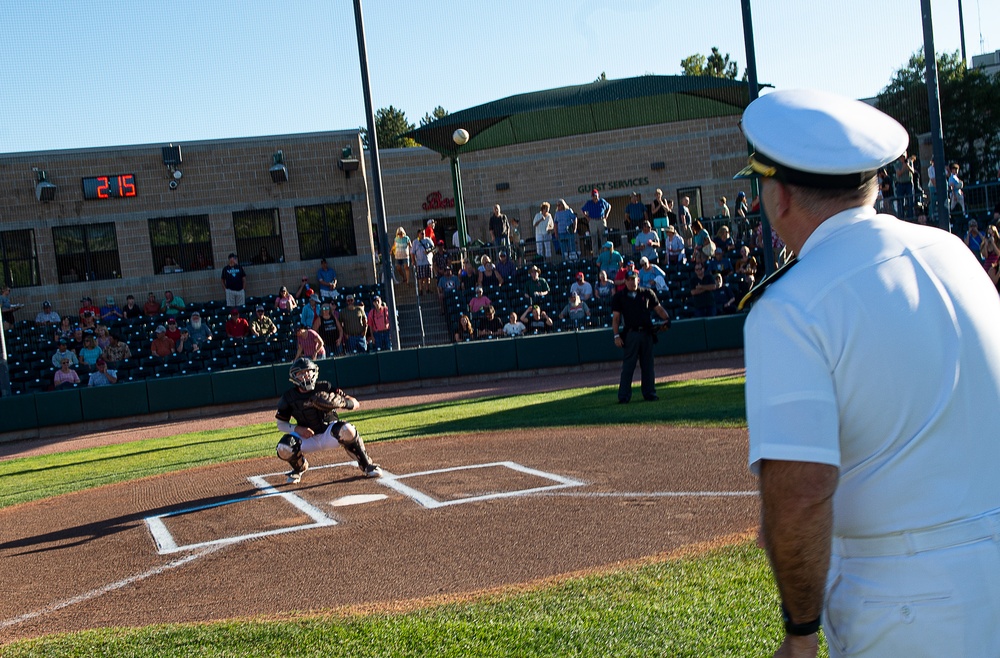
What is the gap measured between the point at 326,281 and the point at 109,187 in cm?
834

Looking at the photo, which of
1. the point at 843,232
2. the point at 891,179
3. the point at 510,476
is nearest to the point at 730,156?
the point at 891,179

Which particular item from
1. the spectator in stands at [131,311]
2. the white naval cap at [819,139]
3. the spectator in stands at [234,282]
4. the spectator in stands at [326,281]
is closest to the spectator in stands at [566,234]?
the spectator in stands at [326,281]

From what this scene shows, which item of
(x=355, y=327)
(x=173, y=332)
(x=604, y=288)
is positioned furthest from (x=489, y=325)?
(x=173, y=332)

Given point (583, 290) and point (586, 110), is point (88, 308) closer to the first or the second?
point (583, 290)

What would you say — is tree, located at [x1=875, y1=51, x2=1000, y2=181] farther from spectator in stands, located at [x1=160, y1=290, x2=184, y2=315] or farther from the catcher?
the catcher

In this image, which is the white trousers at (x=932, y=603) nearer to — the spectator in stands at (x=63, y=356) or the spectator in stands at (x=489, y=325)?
the spectator in stands at (x=489, y=325)

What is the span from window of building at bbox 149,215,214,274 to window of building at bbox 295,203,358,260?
301 centimetres

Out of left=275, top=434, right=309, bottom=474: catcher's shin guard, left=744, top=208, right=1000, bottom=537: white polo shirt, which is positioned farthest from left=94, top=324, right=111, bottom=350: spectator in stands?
left=744, top=208, right=1000, bottom=537: white polo shirt

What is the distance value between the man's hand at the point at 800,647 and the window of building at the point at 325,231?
99.5 ft

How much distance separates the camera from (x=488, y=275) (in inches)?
970

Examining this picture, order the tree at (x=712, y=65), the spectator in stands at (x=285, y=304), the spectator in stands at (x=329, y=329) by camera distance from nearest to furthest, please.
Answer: the spectator in stands at (x=329, y=329), the spectator in stands at (x=285, y=304), the tree at (x=712, y=65)

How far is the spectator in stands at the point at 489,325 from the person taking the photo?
22.9m

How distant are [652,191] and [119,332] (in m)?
24.5

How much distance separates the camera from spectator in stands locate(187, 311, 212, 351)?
23562 millimetres
